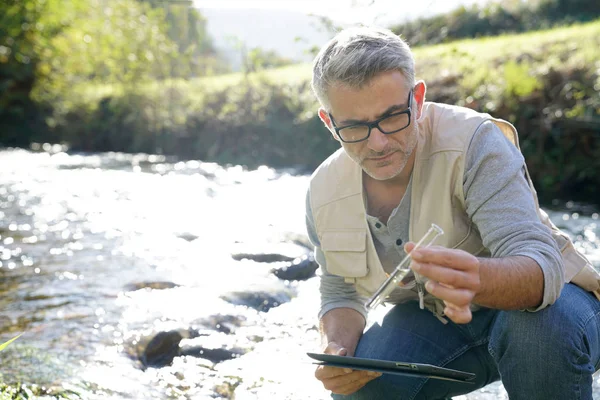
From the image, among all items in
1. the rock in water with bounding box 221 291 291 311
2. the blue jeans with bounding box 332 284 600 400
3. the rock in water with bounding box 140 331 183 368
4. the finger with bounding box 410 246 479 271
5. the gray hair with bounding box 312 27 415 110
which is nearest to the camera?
the finger with bounding box 410 246 479 271

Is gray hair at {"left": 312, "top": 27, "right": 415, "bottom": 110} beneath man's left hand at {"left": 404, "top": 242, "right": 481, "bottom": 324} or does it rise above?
above

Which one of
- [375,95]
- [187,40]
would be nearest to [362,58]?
[375,95]

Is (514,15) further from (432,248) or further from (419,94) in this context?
(432,248)

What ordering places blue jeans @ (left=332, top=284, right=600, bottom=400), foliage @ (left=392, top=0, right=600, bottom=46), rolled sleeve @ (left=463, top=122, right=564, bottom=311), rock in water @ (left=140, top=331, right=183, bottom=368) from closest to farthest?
rolled sleeve @ (left=463, top=122, right=564, bottom=311), blue jeans @ (left=332, top=284, right=600, bottom=400), rock in water @ (left=140, top=331, right=183, bottom=368), foliage @ (left=392, top=0, right=600, bottom=46)

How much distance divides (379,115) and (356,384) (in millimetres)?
1010

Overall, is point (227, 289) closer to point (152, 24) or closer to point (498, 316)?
point (498, 316)

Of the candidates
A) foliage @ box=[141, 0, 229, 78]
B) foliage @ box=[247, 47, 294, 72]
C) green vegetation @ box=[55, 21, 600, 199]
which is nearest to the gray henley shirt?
green vegetation @ box=[55, 21, 600, 199]

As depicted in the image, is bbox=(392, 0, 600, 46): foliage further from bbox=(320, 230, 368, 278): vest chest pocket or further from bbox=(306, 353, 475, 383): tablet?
bbox=(306, 353, 475, 383): tablet

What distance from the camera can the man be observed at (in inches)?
81.4

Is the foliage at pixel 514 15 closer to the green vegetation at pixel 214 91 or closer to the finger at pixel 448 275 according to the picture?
the green vegetation at pixel 214 91

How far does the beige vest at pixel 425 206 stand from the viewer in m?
2.44

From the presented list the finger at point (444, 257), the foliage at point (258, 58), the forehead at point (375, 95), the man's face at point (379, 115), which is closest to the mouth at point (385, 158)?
the man's face at point (379, 115)

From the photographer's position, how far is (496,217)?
221 centimetres

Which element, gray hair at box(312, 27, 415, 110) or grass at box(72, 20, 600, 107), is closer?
gray hair at box(312, 27, 415, 110)
